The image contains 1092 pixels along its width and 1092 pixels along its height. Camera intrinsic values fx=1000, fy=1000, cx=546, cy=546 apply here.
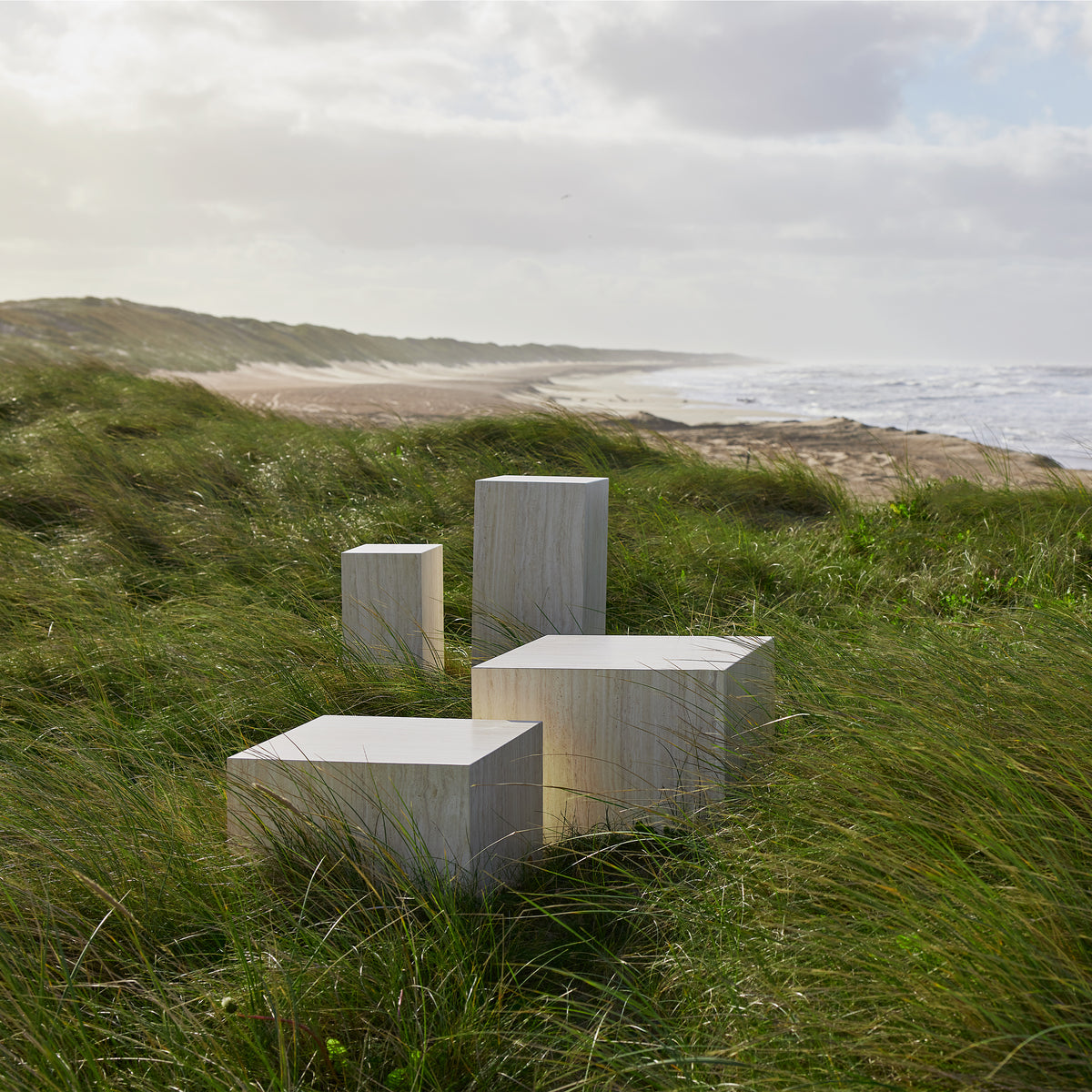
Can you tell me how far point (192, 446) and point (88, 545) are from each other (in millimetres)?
1402

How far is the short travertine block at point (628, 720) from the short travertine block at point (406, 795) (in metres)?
0.18

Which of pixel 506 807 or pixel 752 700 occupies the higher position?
pixel 752 700

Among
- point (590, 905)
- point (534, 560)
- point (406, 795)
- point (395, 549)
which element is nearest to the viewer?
point (590, 905)

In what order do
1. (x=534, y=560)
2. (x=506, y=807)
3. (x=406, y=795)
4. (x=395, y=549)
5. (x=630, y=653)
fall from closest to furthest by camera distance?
(x=406, y=795) < (x=506, y=807) < (x=630, y=653) < (x=534, y=560) < (x=395, y=549)

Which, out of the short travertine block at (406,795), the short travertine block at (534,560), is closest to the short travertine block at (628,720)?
the short travertine block at (406,795)

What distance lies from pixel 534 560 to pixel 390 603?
434 millimetres

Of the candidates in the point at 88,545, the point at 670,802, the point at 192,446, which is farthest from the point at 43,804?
the point at 192,446

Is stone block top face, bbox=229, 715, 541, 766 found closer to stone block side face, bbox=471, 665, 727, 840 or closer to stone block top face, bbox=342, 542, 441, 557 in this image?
stone block side face, bbox=471, 665, 727, 840

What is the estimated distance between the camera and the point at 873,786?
4.84 ft

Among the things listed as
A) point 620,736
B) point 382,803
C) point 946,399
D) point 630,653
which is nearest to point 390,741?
point 382,803

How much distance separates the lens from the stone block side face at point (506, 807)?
5.57 ft

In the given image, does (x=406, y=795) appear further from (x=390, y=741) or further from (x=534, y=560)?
(x=534, y=560)

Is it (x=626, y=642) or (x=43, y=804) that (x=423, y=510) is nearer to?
(x=626, y=642)

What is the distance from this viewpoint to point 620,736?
78.2 inches
